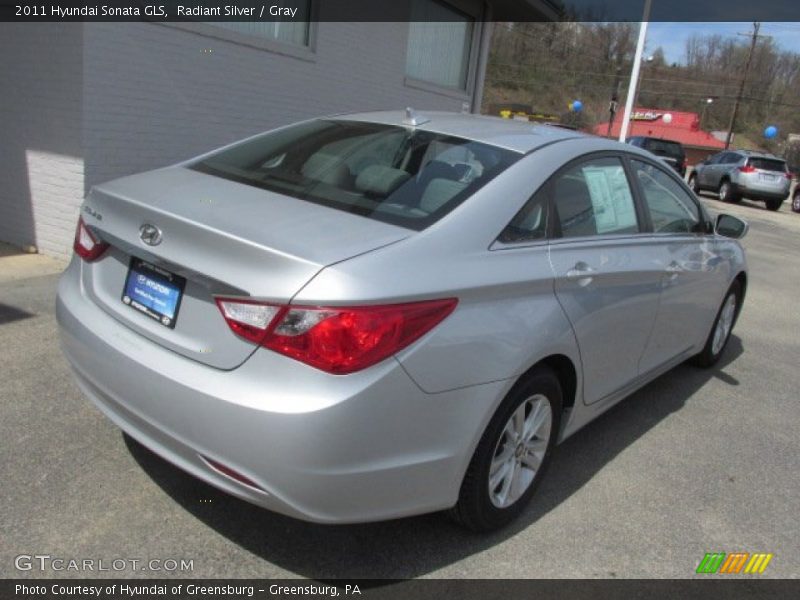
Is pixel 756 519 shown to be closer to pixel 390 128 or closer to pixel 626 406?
pixel 626 406

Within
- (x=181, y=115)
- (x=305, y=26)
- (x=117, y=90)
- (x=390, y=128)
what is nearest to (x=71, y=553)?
(x=390, y=128)

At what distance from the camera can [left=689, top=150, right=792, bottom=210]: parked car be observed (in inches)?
872

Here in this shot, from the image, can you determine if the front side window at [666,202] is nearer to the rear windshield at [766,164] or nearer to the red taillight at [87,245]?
the red taillight at [87,245]

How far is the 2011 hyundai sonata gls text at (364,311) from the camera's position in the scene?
2105mm

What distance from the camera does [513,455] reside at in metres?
2.81

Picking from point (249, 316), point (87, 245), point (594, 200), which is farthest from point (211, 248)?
point (594, 200)

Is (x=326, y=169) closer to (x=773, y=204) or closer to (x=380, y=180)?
(x=380, y=180)

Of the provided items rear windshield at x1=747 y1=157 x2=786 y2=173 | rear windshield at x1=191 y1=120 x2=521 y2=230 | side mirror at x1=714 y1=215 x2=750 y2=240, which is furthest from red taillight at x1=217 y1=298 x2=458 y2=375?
rear windshield at x1=747 y1=157 x2=786 y2=173

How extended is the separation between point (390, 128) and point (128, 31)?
3.61 metres

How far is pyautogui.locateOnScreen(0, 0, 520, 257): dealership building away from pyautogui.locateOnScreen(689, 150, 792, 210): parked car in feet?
59.1

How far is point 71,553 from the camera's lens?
8.10ft

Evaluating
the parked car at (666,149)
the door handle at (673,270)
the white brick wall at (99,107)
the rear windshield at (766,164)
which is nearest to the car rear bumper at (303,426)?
the door handle at (673,270)

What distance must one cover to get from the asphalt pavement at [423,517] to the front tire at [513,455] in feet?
0.44

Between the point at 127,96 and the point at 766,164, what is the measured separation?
21680 millimetres
